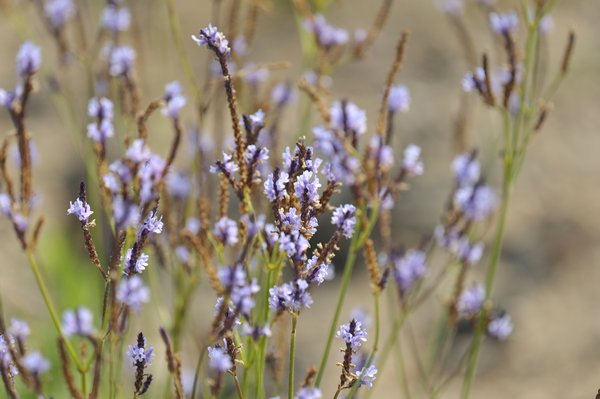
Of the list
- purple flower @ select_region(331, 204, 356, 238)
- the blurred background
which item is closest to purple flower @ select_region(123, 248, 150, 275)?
purple flower @ select_region(331, 204, 356, 238)

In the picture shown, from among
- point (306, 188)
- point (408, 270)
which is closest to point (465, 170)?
point (408, 270)

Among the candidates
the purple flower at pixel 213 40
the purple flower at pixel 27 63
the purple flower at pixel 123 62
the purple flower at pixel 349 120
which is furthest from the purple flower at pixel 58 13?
the purple flower at pixel 213 40

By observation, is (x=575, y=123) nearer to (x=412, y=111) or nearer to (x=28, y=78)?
(x=412, y=111)

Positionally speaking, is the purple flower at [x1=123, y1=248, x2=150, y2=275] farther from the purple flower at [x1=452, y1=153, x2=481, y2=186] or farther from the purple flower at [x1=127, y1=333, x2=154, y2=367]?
the purple flower at [x1=452, y1=153, x2=481, y2=186]

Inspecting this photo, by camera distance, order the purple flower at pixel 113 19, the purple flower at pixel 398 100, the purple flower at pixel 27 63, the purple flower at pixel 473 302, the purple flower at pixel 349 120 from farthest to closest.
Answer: the purple flower at pixel 113 19
the purple flower at pixel 473 302
the purple flower at pixel 398 100
the purple flower at pixel 349 120
the purple flower at pixel 27 63

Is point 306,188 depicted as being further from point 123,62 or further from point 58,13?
point 58,13

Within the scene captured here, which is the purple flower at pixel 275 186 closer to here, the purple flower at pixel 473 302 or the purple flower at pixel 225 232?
the purple flower at pixel 225 232
